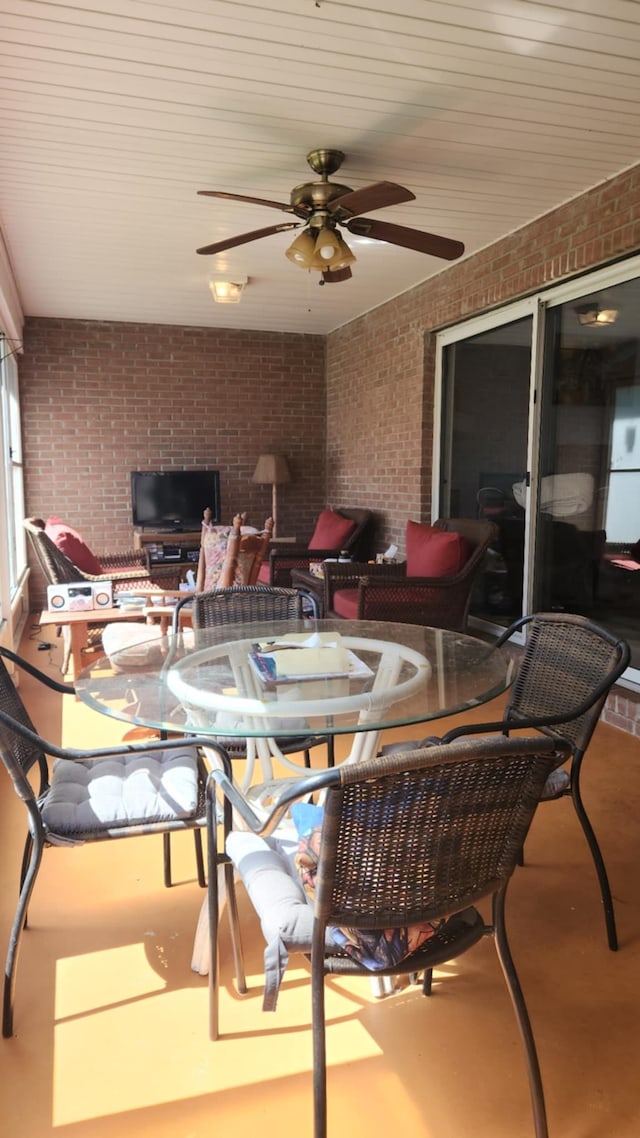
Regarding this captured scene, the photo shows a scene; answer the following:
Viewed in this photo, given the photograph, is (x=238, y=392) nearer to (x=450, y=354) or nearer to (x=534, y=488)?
(x=450, y=354)

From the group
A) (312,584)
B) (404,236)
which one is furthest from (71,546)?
(404,236)

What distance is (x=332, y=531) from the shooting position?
19.4 ft

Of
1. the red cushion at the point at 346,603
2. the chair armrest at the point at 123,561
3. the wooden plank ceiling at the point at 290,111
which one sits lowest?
the red cushion at the point at 346,603

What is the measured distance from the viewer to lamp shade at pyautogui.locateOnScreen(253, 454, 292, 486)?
6578mm

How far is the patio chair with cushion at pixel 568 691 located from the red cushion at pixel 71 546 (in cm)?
307

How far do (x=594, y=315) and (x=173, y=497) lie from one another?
4068 mm

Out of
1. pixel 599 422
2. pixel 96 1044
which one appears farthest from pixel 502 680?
pixel 599 422

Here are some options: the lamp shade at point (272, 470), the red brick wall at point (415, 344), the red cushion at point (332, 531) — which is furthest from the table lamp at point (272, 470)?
the red cushion at point (332, 531)

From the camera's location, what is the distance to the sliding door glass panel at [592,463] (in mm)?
3490

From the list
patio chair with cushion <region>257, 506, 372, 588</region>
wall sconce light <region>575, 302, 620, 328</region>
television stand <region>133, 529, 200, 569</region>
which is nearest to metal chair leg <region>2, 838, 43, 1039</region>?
wall sconce light <region>575, 302, 620, 328</region>

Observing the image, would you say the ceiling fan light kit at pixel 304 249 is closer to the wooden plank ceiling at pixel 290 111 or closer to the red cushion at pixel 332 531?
the wooden plank ceiling at pixel 290 111

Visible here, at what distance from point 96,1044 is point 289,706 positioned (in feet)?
2.77

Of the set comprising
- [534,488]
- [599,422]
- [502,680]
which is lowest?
[502,680]

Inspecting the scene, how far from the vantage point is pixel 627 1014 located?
1672 mm
